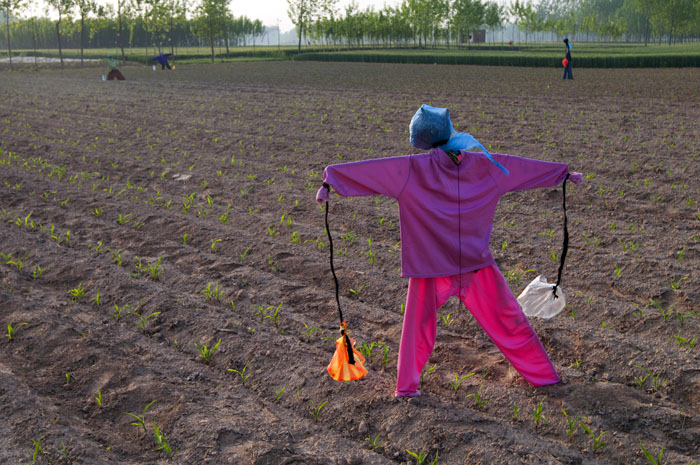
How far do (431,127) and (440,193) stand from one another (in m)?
0.36

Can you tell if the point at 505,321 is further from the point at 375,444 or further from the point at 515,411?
the point at 375,444

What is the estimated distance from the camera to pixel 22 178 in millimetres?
9336

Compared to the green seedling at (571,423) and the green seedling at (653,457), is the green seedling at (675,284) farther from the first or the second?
the green seedling at (653,457)

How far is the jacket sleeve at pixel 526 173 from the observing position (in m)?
3.62

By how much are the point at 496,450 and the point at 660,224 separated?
450 cm

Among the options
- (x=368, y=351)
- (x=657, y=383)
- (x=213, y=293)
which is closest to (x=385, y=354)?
(x=368, y=351)

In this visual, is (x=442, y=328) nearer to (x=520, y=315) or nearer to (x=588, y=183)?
(x=520, y=315)

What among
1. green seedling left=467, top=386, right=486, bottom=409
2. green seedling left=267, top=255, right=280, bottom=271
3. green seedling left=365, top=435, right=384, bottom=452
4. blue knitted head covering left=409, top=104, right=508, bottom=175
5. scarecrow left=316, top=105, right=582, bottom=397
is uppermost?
blue knitted head covering left=409, top=104, right=508, bottom=175

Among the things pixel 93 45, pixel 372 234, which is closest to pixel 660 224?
pixel 372 234

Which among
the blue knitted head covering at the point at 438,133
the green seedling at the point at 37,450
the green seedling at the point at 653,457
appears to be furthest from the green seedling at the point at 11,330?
the green seedling at the point at 653,457

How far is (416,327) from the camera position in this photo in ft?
11.7

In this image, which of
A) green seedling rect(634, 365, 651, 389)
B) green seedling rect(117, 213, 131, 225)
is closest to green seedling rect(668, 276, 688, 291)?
green seedling rect(634, 365, 651, 389)

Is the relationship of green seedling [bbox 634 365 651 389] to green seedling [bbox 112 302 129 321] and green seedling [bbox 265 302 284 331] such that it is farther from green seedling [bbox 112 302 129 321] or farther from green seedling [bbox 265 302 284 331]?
green seedling [bbox 112 302 129 321]

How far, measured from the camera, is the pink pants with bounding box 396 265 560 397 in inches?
141
